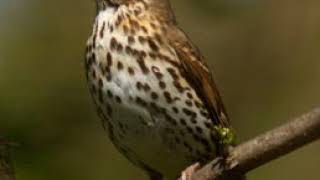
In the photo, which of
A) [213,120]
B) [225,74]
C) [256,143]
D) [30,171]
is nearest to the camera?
[256,143]

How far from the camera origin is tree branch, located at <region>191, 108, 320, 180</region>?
552cm

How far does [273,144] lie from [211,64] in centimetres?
553

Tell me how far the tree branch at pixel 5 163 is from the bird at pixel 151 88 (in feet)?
3.03

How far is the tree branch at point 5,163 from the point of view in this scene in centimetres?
598

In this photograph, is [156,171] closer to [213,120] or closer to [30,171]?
[213,120]

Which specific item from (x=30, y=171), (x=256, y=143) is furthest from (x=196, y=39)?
(x=256, y=143)

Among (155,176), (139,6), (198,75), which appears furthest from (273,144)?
(155,176)

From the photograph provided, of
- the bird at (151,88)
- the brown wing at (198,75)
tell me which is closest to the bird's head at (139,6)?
the bird at (151,88)

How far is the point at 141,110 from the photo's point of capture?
688 cm

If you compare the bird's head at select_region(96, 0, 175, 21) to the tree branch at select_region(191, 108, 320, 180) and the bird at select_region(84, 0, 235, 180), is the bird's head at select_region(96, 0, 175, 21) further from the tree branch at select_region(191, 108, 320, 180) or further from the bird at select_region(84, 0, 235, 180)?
the tree branch at select_region(191, 108, 320, 180)

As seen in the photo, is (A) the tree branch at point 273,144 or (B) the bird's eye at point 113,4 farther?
(B) the bird's eye at point 113,4

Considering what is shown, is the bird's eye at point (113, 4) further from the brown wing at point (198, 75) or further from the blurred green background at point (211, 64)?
the blurred green background at point (211, 64)

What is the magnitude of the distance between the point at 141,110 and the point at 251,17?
4.69 m

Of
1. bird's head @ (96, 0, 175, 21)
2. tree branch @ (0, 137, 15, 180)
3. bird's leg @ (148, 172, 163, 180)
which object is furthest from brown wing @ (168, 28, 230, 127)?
tree branch @ (0, 137, 15, 180)
